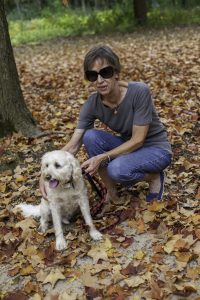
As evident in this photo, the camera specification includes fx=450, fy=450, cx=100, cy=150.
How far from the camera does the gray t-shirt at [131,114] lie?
4547 millimetres

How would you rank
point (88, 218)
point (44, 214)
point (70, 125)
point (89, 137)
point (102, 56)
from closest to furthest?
point (102, 56)
point (88, 218)
point (44, 214)
point (89, 137)
point (70, 125)

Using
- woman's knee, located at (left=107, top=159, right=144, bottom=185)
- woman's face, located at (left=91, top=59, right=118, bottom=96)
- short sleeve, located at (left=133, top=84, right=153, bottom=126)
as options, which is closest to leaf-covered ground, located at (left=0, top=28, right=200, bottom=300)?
woman's knee, located at (left=107, top=159, right=144, bottom=185)

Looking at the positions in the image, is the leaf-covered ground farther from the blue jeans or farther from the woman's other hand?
the woman's other hand

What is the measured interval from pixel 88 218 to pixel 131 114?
3.79 feet

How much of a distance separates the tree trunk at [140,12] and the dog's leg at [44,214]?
59.1 ft

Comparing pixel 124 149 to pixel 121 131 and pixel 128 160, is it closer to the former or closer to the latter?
pixel 128 160

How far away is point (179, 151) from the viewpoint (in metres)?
6.13

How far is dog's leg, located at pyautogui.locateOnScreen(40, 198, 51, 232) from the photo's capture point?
4.72 meters

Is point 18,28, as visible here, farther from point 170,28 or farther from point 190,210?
point 190,210

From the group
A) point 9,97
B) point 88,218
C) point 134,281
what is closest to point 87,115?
point 88,218

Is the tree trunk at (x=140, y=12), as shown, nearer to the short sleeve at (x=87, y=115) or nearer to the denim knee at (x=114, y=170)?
the short sleeve at (x=87, y=115)

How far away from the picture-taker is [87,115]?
16.0 ft

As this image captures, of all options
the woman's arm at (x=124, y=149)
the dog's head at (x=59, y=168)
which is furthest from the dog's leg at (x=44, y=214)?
the woman's arm at (x=124, y=149)

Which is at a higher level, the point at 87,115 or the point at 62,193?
the point at 87,115
